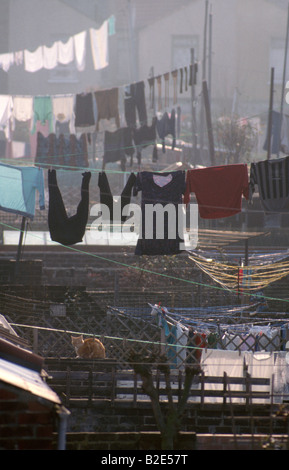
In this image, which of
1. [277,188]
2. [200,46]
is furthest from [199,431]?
[200,46]

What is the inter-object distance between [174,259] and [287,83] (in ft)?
66.7

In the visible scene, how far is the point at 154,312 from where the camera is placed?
16000 mm

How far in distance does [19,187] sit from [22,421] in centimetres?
930

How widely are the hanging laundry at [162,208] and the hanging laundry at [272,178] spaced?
4.25ft

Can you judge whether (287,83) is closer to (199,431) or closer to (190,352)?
(190,352)

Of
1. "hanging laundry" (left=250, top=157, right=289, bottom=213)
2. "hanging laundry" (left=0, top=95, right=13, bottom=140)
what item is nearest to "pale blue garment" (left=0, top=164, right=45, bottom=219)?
"hanging laundry" (left=250, top=157, right=289, bottom=213)

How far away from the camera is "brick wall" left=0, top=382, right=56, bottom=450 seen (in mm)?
5852

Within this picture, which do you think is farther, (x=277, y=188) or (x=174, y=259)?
(x=174, y=259)

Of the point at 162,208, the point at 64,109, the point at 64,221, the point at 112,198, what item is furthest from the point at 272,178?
the point at 64,109

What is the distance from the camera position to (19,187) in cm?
1480

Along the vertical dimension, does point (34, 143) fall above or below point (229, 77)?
below

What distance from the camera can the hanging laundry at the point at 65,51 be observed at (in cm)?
2369

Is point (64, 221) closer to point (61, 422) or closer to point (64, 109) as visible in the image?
point (61, 422)

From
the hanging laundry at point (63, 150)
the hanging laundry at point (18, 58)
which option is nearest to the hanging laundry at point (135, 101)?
the hanging laundry at point (63, 150)
